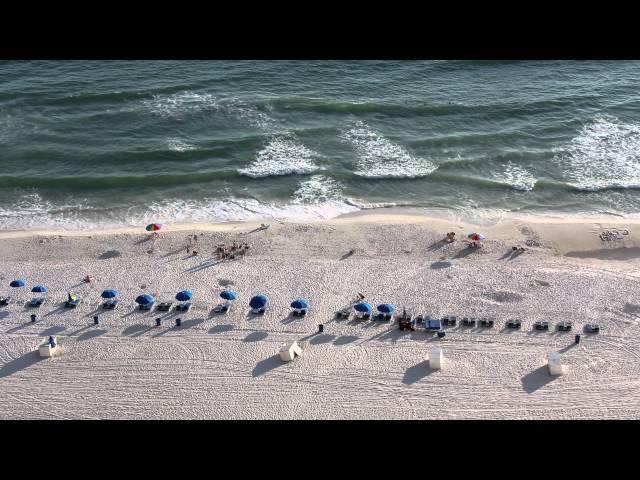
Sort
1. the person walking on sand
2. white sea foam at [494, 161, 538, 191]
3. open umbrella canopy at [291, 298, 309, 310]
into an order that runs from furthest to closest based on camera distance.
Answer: white sea foam at [494, 161, 538, 191]
the person walking on sand
open umbrella canopy at [291, 298, 309, 310]

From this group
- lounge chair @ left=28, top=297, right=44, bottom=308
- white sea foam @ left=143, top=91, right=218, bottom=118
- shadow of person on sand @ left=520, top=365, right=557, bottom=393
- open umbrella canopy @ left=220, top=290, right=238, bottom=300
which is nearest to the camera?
shadow of person on sand @ left=520, top=365, right=557, bottom=393

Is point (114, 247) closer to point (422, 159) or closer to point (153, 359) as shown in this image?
point (153, 359)

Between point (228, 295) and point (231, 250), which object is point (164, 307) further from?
point (231, 250)

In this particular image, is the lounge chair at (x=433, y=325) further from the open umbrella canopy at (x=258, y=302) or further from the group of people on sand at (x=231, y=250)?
the group of people on sand at (x=231, y=250)

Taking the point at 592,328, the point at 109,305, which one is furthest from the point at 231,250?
the point at 592,328

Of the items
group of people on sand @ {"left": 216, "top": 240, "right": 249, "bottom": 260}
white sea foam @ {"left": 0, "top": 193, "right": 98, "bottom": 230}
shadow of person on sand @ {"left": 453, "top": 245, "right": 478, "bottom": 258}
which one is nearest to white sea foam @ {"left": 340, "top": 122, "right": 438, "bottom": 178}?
shadow of person on sand @ {"left": 453, "top": 245, "right": 478, "bottom": 258}

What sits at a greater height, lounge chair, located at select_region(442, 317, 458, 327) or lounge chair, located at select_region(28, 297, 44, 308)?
lounge chair, located at select_region(28, 297, 44, 308)

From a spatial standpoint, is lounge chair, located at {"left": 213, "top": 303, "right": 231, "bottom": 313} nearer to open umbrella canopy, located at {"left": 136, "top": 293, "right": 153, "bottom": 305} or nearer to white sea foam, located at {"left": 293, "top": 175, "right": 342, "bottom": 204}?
open umbrella canopy, located at {"left": 136, "top": 293, "right": 153, "bottom": 305}

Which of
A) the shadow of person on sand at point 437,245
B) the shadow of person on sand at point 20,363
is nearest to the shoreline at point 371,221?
the shadow of person on sand at point 437,245
